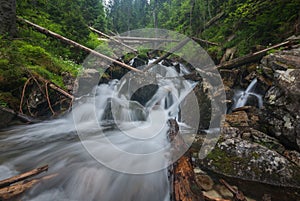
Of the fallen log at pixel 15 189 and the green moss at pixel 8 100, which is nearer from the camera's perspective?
the fallen log at pixel 15 189

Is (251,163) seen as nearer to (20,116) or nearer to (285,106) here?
(285,106)

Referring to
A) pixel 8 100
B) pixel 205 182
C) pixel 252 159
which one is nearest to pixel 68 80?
pixel 8 100

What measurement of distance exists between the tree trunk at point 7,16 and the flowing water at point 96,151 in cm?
380

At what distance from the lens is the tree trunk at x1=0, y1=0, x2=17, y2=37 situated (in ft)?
20.0

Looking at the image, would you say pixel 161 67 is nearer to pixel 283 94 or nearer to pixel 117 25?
pixel 283 94

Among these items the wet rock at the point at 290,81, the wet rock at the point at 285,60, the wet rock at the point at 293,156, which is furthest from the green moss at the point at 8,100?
the wet rock at the point at 285,60

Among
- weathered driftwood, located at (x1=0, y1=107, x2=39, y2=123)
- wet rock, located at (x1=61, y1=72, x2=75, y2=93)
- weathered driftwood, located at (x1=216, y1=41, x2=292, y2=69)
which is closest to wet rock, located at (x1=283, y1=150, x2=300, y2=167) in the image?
weathered driftwood, located at (x1=216, y1=41, x2=292, y2=69)

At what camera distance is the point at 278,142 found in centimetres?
353

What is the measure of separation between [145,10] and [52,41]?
122ft

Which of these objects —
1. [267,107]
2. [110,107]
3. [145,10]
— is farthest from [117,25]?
[267,107]

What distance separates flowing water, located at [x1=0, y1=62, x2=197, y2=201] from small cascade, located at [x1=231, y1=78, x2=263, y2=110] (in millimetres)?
2047

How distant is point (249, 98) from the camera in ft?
19.4

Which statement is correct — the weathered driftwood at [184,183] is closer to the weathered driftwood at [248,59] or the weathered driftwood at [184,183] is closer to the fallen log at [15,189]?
the fallen log at [15,189]

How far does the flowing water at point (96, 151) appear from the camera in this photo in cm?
252
